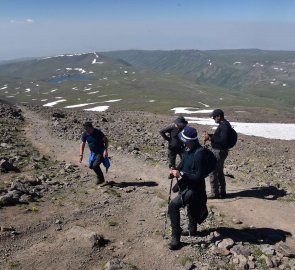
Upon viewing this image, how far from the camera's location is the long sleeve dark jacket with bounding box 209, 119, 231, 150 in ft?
53.4

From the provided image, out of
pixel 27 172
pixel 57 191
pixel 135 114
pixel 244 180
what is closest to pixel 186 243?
pixel 57 191

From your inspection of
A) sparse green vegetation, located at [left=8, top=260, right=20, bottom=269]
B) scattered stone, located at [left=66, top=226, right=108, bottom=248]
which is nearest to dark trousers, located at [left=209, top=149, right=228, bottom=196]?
scattered stone, located at [left=66, top=226, right=108, bottom=248]

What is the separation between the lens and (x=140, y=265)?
473 inches

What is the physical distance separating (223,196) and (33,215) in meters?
8.18

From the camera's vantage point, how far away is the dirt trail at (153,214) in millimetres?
12609

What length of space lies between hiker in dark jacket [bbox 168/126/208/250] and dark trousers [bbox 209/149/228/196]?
175 inches

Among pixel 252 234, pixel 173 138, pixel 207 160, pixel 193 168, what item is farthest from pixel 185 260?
pixel 173 138

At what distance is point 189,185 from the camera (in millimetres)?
12125

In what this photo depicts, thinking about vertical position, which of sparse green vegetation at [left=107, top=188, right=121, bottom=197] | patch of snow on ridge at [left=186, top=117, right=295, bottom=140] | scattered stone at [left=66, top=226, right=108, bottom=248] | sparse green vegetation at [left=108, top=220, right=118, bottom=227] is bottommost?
patch of snow on ridge at [left=186, top=117, right=295, bottom=140]

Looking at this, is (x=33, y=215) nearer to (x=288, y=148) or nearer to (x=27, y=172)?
(x=27, y=172)

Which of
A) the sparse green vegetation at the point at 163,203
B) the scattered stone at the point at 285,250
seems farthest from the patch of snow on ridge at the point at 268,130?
the scattered stone at the point at 285,250

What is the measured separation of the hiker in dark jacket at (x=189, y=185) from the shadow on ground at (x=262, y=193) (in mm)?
6167

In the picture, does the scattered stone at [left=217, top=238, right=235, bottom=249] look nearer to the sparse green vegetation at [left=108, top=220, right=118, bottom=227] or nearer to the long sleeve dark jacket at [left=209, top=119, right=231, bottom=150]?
the sparse green vegetation at [left=108, top=220, right=118, bottom=227]

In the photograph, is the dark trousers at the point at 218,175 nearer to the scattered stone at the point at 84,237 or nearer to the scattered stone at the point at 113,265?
the scattered stone at the point at 84,237
